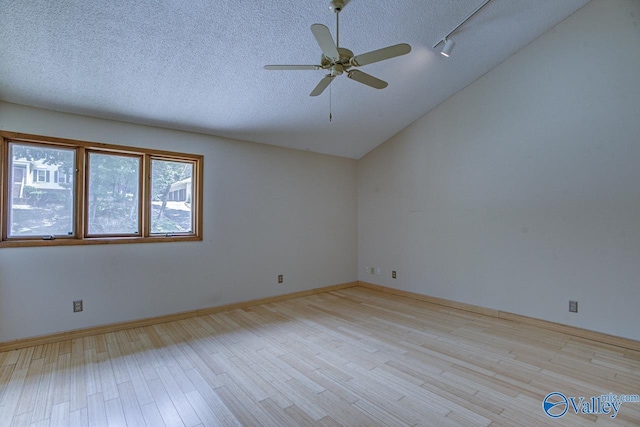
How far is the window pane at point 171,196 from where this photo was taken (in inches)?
148

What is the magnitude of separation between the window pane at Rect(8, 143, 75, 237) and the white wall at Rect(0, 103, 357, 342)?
0.68 ft

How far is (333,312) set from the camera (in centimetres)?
408

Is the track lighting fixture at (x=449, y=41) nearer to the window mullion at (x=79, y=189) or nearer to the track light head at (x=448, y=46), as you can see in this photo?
the track light head at (x=448, y=46)

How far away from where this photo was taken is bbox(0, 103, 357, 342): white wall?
9.81ft

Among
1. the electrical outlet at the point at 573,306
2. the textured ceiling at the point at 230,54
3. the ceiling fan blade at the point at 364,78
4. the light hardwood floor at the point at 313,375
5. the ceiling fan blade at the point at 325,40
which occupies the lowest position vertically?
the light hardwood floor at the point at 313,375

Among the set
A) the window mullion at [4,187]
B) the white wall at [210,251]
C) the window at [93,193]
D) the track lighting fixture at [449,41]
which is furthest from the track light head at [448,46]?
the window mullion at [4,187]

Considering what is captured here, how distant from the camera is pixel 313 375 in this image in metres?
2.45

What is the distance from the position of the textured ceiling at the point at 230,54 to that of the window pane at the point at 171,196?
54cm

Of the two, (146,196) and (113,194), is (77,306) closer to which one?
(113,194)

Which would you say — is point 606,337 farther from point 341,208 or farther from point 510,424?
point 341,208

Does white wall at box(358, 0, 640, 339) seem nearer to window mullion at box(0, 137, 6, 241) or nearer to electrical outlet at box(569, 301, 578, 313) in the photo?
electrical outlet at box(569, 301, 578, 313)

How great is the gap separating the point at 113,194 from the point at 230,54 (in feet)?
6.92

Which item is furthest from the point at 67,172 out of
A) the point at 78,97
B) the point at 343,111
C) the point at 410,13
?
the point at 410,13

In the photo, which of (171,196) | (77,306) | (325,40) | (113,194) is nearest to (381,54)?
(325,40)
